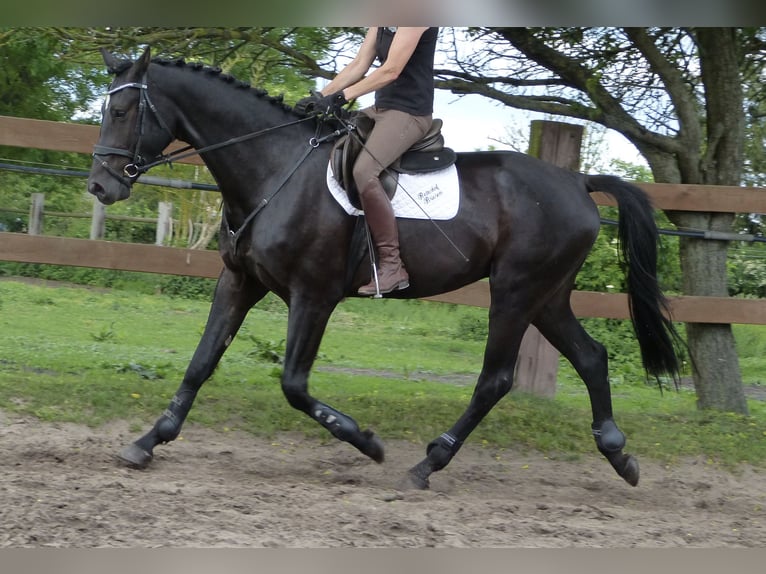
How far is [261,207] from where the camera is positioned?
17.7ft

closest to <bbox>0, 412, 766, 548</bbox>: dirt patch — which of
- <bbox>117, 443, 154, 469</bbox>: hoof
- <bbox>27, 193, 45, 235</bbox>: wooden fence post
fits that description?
<bbox>117, 443, 154, 469</bbox>: hoof

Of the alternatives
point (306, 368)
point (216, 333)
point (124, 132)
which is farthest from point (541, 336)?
point (124, 132)

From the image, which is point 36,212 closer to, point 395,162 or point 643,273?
point 395,162

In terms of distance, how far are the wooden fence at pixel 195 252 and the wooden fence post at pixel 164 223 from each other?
749cm

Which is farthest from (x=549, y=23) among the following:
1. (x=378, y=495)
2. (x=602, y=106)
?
(x=602, y=106)

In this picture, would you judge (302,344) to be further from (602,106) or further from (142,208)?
(142,208)

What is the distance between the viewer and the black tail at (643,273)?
239 inches

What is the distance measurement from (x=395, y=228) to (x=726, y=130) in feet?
13.1

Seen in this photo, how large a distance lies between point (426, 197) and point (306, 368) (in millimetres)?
1278

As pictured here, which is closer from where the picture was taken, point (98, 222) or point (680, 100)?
point (680, 100)

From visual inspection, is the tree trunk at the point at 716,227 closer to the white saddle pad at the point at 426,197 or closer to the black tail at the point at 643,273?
the black tail at the point at 643,273

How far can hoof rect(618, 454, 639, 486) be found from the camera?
5.77m

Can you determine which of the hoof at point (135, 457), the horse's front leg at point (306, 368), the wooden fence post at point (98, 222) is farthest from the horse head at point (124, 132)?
the wooden fence post at point (98, 222)

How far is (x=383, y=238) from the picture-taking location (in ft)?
17.7
